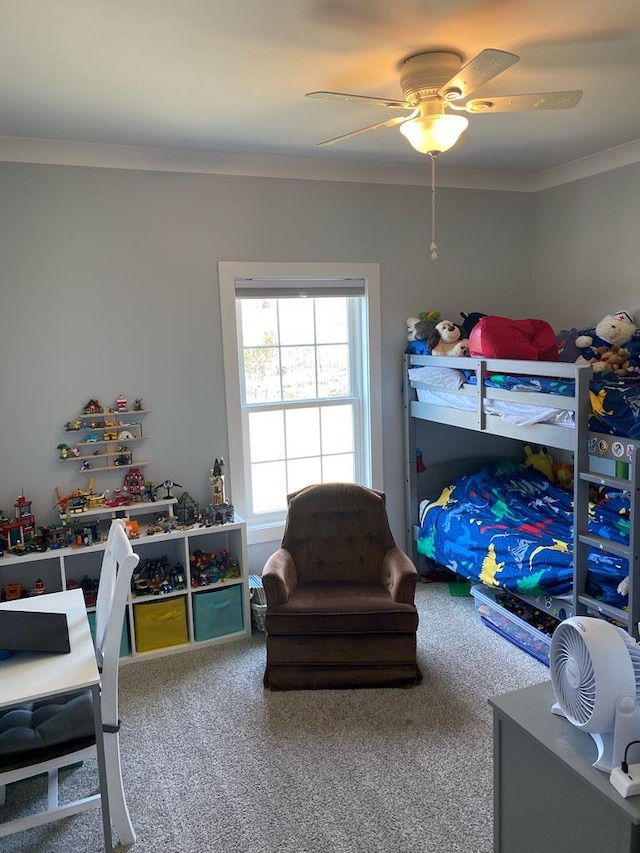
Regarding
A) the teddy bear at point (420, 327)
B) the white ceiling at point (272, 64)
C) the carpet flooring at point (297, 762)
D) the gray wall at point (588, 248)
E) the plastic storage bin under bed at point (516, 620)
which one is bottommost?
the carpet flooring at point (297, 762)

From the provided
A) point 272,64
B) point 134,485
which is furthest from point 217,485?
point 272,64

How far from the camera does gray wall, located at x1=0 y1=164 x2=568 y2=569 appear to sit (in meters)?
3.15

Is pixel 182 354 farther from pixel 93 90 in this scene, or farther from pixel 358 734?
pixel 358 734

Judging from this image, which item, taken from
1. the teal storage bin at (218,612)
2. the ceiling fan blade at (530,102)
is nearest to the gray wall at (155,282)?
the teal storage bin at (218,612)

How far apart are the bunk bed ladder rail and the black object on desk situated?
202cm

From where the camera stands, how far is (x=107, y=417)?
3.33 meters

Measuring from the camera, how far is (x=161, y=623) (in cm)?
327

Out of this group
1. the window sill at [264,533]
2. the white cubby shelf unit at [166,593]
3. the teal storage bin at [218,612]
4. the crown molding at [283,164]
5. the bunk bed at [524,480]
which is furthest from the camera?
the window sill at [264,533]

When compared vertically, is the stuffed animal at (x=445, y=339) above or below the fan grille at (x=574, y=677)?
above

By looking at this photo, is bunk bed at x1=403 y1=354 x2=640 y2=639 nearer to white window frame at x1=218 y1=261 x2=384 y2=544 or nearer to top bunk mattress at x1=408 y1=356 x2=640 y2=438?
top bunk mattress at x1=408 y1=356 x2=640 y2=438

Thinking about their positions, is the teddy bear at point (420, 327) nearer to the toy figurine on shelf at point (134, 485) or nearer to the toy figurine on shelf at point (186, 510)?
the toy figurine on shelf at point (186, 510)

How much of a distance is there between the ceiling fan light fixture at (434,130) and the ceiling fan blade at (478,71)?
0.27ft

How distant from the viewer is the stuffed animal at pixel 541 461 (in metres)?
4.09

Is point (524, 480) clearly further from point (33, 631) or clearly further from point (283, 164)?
point (33, 631)
